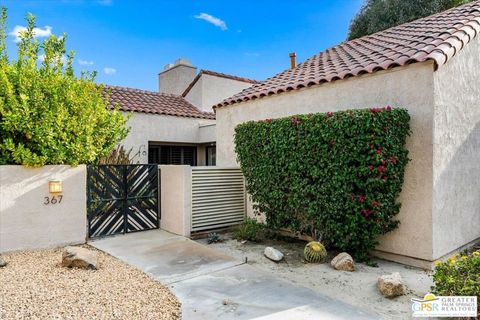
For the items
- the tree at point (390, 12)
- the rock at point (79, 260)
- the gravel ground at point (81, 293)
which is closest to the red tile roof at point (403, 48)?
the gravel ground at point (81, 293)

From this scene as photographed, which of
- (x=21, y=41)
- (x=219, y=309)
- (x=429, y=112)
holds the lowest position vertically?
(x=219, y=309)

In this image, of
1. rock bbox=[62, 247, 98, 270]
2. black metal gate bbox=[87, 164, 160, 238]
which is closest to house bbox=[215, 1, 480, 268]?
black metal gate bbox=[87, 164, 160, 238]

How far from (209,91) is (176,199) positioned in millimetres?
10790

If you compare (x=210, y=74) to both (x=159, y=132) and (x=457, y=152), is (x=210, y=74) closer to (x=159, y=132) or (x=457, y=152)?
(x=159, y=132)

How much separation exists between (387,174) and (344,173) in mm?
850

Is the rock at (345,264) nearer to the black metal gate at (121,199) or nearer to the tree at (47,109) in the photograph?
the black metal gate at (121,199)

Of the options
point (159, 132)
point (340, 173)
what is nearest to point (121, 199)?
point (340, 173)

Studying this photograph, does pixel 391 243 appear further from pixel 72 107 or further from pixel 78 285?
→ pixel 72 107

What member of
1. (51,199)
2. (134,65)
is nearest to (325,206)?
(51,199)

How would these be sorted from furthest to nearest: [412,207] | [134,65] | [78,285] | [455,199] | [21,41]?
1. [134,65]
2. [21,41]
3. [455,199]
4. [412,207]
5. [78,285]

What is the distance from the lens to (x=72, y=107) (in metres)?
8.30

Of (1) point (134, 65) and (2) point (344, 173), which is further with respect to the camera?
(1) point (134, 65)

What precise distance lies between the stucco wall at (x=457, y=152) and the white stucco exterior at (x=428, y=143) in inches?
0.7

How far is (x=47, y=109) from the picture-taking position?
7836 mm
